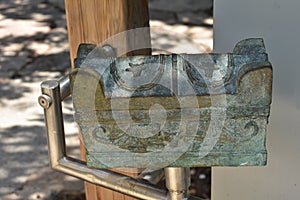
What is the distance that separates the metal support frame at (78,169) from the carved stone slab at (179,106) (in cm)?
16

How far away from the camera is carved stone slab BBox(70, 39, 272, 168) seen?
99 centimetres

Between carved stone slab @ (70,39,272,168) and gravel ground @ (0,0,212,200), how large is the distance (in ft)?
2.53

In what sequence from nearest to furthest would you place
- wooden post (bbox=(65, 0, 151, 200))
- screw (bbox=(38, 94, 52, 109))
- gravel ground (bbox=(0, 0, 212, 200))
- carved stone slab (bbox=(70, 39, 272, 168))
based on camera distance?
carved stone slab (bbox=(70, 39, 272, 168)), screw (bbox=(38, 94, 52, 109)), wooden post (bbox=(65, 0, 151, 200)), gravel ground (bbox=(0, 0, 212, 200))

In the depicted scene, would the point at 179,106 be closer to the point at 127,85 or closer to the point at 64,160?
the point at 127,85

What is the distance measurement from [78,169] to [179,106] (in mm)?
359

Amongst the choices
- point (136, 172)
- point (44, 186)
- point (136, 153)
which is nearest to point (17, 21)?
point (44, 186)

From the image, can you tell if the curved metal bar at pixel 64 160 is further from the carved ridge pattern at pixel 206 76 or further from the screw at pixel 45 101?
the carved ridge pattern at pixel 206 76

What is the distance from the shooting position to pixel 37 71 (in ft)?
13.2

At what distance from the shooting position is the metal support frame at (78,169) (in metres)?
1.20

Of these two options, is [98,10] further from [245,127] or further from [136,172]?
[245,127]

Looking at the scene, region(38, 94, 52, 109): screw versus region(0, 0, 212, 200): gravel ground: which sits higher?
region(38, 94, 52, 109): screw

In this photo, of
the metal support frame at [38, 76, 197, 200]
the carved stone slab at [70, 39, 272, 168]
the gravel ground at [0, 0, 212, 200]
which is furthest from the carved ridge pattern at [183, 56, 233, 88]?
the gravel ground at [0, 0, 212, 200]

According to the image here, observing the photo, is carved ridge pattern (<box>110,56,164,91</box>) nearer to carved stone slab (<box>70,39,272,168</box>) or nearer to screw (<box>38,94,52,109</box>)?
carved stone slab (<box>70,39,272,168</box>)

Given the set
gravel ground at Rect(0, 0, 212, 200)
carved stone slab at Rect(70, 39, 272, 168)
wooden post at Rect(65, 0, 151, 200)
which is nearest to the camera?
carved stone slab at Rect(70, 39, 272, 168)
